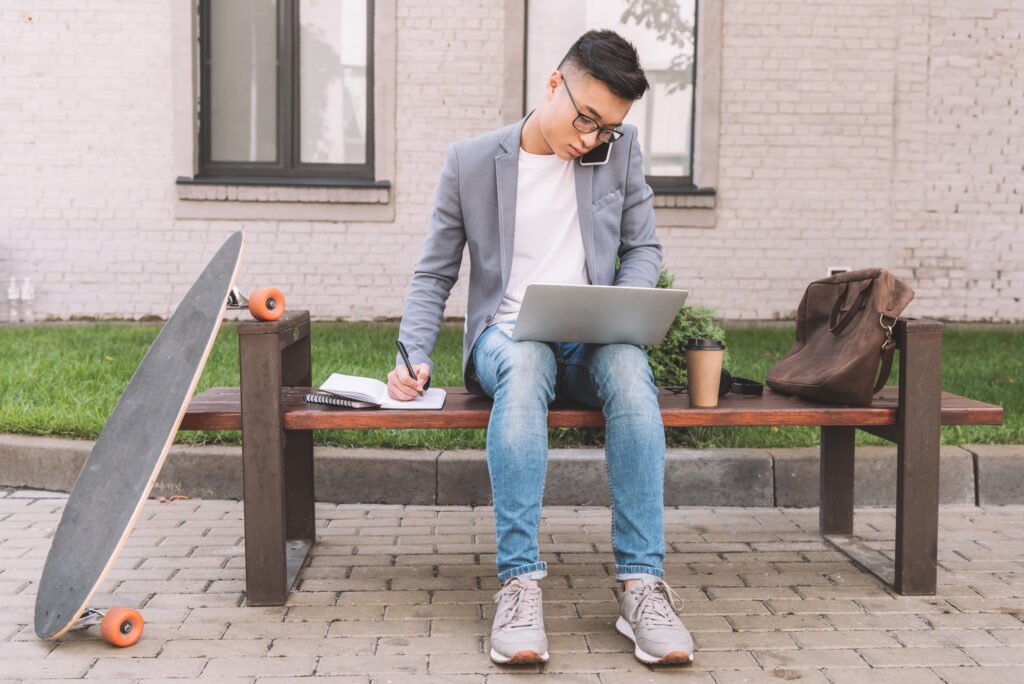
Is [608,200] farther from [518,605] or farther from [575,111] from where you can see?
[518,605]

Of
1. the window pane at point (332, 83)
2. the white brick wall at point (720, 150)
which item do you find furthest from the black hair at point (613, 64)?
the window pane at point (332, 83)

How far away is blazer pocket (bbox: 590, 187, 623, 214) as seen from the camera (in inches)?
125

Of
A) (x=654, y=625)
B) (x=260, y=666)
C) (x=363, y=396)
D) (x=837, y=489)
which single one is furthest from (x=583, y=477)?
(x=260, y=666)

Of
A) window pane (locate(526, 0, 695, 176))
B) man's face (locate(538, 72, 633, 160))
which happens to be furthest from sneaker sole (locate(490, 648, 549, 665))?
window pane (locate(526, 0, 695, 176))

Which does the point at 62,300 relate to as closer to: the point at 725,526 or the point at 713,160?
the point at 713,160

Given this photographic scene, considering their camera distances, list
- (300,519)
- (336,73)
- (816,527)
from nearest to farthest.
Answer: (300,519), (816,527), (336,73)

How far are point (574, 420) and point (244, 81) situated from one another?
6.99 meters

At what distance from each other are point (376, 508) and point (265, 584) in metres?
1.18

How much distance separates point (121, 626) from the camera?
2.62 m

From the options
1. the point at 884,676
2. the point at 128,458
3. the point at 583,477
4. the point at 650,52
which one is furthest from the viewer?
the point at 650,52

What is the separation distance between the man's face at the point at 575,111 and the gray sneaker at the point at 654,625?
1.37 m

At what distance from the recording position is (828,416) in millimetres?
3068

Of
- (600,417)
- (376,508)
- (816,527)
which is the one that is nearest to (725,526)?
(816,527)

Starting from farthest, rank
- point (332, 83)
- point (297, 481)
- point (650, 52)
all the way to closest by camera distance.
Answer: point (650, 52) < point (332, 83) < point (297, 481)
